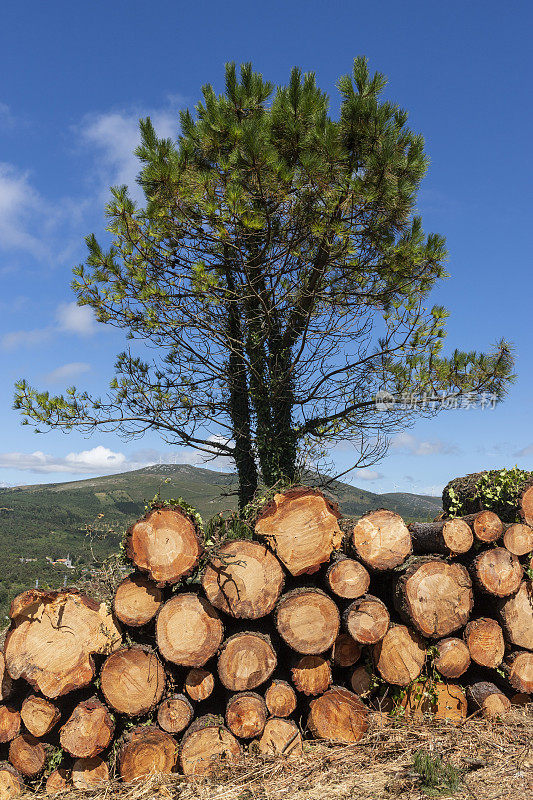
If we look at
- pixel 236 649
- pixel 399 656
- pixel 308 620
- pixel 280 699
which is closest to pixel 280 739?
pixel 280 699

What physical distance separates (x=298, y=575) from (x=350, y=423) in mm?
5353

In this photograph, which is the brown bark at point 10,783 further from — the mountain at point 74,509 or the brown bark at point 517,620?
the brown bark at point 517,620

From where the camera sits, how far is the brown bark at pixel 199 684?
3.95 metres

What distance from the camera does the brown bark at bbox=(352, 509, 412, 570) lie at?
425 cm

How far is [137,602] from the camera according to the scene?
409 cm

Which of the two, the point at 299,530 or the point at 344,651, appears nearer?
the point at 299,530

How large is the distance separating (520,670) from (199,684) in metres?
3.00

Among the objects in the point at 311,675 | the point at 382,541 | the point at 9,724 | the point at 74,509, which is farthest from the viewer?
the point at 74,509

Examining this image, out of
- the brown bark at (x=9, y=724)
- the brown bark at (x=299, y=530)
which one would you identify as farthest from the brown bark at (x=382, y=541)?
the brown bark at (x=9, y=724)

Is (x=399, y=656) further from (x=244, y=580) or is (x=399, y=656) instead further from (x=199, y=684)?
(x=199, y=684)

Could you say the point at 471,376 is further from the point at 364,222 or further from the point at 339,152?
the point at 339,152

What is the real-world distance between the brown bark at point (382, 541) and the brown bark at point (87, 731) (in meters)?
2.42

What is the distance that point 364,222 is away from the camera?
25.5 feet

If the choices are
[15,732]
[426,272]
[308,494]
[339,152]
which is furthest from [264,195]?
[15,732]
